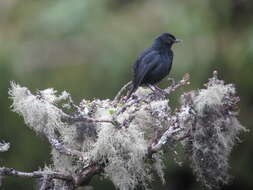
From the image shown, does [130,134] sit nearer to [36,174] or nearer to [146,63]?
[36,174]

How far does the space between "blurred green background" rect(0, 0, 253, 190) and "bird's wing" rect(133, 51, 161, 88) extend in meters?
1.46

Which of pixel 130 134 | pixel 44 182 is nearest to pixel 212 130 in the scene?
pixel 130 134

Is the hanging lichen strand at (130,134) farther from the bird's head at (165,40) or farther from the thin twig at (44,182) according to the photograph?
the bird's head at (165,40)

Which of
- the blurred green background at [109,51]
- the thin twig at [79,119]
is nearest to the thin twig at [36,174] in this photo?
the thin twig at [79,119]

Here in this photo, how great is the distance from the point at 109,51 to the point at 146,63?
1.87 metres

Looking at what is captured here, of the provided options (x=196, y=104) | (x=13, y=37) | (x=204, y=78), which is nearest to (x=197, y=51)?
(x=204, y=78)

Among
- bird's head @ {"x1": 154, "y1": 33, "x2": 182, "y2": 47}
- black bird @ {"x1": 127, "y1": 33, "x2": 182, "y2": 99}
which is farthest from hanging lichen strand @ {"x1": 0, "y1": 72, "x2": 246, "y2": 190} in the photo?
bird's head @ {"x1": 154, "y1": 33, "x2": 182, "y2": 47}

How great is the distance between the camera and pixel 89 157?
9.74 feet

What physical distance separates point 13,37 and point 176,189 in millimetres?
1924

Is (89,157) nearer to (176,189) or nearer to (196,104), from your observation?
(196,104)

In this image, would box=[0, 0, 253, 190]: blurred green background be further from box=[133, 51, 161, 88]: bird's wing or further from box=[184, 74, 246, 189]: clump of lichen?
box=[184, 74, 246, 189]: clump of lichen

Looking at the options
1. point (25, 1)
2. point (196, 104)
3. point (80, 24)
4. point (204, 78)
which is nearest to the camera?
point (196, 104)

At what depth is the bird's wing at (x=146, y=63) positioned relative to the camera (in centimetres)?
428

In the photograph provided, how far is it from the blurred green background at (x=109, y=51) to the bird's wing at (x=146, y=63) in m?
1.46
